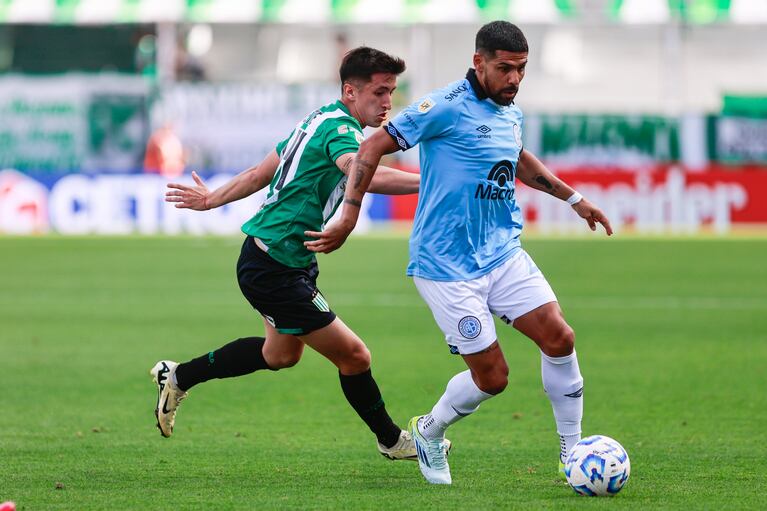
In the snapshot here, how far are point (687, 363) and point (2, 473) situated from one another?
6.35 meters

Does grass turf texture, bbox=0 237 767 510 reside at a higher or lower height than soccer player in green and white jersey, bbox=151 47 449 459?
lower

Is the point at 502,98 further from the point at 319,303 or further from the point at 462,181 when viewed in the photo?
the point at 319,303

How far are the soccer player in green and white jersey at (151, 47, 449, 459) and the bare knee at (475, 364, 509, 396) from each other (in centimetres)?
68

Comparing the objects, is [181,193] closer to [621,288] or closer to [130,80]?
[621,288]

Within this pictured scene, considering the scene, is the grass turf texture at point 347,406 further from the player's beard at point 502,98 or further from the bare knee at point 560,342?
the player's beard at point 502,98

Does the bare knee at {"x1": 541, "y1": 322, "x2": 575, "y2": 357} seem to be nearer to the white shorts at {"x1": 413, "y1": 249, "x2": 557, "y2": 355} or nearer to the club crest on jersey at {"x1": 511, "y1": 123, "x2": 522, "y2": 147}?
the white shorts at {"x1": 413, "y1": 249, "x2": 557, "y2": 355}

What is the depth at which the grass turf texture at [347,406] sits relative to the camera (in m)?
6.57

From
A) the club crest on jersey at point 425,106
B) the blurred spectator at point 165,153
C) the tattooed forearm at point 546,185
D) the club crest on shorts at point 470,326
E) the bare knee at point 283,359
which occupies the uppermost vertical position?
the club crest on jersey at point 425,106

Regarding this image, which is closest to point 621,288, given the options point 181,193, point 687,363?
point 687,363

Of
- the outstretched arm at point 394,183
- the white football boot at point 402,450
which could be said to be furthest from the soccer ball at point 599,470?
the outstretched arm at point 394,183

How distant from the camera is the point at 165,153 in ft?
102

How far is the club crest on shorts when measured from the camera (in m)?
6.59

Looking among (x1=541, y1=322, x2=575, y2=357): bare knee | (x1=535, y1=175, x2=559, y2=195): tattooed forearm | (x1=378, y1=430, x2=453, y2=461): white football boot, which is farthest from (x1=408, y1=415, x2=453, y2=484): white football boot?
(x1=535, y1=175, x2=559, y2=195): tattooed forearm

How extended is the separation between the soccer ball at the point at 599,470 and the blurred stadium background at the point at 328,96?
21154 millimetres
